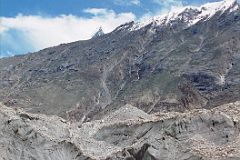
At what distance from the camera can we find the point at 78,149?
56219 mm

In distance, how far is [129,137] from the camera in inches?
2489

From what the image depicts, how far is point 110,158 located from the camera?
176ft

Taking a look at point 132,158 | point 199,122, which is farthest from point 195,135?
point 132,158

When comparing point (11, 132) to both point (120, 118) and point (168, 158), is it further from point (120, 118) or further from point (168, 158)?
point (120, 118)

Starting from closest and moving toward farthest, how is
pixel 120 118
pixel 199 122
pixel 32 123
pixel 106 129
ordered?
pixel 199 122
pixel 32 123
pixel 106 129
pixel 120 118

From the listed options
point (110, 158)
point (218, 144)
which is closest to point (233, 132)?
point (218, 144)

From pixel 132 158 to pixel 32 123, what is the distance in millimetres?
12854

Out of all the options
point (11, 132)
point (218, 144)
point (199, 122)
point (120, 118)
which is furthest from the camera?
point (120, 118)

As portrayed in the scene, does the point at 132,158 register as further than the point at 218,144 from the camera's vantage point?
Yes

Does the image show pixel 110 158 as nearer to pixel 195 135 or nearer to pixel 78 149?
pixel 78 149

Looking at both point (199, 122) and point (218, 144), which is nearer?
point (218, 144)

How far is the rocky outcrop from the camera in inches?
1885

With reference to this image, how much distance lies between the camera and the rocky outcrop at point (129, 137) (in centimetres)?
4788

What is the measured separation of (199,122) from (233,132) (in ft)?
10.9
